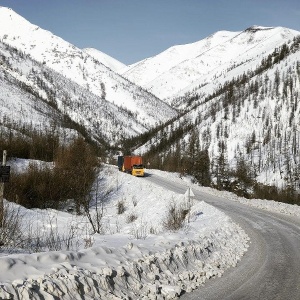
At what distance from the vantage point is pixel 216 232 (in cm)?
1229

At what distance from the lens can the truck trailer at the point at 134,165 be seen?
41.2 meters

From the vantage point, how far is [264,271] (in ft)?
29.0

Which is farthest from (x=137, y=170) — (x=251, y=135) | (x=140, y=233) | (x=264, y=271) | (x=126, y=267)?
(x=251, y=135)

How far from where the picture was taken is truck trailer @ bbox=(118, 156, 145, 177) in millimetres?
41219

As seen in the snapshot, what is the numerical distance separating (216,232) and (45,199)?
17.1m

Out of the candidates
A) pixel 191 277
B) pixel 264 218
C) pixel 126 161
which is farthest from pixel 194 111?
pixel 191 277

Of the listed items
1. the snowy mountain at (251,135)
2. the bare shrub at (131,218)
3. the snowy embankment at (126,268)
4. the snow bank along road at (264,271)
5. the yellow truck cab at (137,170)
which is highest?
the snowy mountain at (251,135)

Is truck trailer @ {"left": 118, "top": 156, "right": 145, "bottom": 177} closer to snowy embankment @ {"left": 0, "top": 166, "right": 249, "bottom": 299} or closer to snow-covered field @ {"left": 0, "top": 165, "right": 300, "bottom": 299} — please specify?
snow-covered field @ {"left": 0, "top": 165, "right": 300, "bottom": 299}

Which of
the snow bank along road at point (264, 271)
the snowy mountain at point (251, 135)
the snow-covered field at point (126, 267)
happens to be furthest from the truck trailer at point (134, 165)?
the snow-covered field at point (126, 267)

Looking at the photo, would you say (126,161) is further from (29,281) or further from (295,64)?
(295,64)

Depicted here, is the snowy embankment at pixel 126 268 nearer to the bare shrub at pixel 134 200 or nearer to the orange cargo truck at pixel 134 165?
the bare shrub at pixel 134 200

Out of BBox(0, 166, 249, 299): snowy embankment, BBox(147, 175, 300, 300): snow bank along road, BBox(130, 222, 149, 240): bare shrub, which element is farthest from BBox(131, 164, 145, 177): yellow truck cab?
BBox(0, 166, 249, 299): snowy embankment

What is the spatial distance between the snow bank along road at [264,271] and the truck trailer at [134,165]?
26005mm

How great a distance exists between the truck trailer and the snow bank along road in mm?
26005
